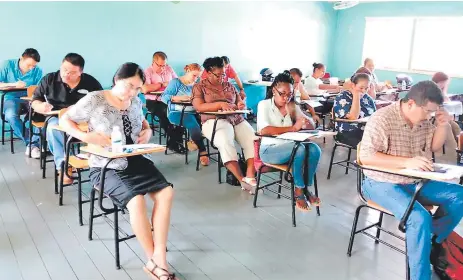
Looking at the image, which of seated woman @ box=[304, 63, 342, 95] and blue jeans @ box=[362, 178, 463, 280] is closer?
blue jeans @ box=[362, 178, 463, 280]

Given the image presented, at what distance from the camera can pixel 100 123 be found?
2338mm

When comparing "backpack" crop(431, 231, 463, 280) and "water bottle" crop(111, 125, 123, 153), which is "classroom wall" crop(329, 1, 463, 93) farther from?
"water bottle" crop(111, 125, 123, 153)

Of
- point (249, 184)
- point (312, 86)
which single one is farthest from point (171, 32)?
point (249, 184)

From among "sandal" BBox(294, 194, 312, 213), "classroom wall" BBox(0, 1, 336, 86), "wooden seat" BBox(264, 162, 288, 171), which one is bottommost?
"sandal" BBox(294, 194, 312, 213)

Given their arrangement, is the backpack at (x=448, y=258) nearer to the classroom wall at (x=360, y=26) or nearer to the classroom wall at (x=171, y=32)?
the classroom wall at (x=171, y=32)

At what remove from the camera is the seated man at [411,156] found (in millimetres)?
2094

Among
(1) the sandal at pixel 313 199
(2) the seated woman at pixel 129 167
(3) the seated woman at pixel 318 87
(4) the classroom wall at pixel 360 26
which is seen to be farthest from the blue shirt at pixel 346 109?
(4) the classroom wall at pixel 360 26

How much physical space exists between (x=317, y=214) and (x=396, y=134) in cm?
109

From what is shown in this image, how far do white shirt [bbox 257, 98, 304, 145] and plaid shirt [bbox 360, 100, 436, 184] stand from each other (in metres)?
0.93

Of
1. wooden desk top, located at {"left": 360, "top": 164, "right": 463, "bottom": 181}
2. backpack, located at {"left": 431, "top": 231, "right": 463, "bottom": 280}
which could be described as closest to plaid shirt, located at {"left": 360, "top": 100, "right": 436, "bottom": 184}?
wooden desk top, located at {"left": 360, "top": 164, "right": 463, "bottom": 181}

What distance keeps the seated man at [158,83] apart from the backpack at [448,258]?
11.3 ft

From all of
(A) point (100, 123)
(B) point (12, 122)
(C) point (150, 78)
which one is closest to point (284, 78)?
(A) point (100, 123)

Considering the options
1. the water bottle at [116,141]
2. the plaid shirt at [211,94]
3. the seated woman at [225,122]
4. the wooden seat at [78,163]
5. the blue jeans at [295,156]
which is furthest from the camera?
the plaid shirt at [211,94]

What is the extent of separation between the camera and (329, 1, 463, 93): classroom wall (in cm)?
714
